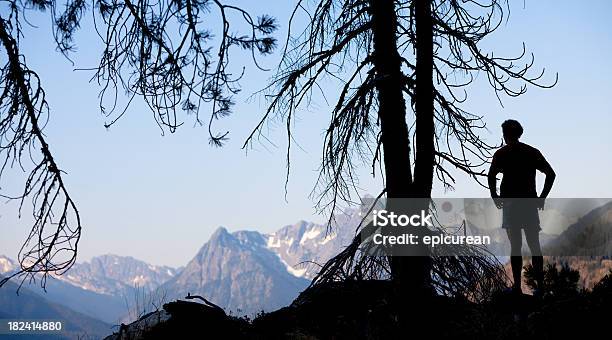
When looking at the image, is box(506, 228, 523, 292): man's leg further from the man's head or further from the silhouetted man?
the man's head

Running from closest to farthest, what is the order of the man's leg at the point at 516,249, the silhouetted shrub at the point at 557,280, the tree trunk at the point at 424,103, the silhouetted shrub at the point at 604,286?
the silhouetted shrub at the point at 604,286 < the silhouetted shrub at the point at 557,280 < the tree trunk at the point at 424,103 < the man's leg at the point at 516,249

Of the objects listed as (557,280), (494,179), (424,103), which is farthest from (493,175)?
(557,280)

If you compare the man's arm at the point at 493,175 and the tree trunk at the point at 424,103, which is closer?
the tree trunk at the point at 424,103

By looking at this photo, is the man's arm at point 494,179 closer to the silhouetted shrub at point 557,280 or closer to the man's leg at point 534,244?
the man's leg at point 534,244

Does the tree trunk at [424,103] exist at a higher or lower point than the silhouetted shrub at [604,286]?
higher

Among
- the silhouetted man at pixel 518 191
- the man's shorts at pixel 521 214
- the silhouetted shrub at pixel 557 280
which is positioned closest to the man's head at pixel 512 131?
the silhouetted man at pixel 518 191

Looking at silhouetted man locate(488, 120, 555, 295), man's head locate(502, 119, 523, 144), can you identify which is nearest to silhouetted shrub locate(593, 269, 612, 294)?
silhouetted man locate(488, 120, 555, 295)

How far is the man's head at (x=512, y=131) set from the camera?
31.6ft

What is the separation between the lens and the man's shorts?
31.0 ft

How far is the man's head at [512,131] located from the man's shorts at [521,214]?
810 millimetres

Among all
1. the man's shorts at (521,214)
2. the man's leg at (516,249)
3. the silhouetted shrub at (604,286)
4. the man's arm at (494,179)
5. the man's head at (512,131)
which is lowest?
the silhouetted shrub at (604,286)

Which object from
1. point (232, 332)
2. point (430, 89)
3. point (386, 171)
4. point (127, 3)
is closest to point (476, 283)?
point (386, 171)

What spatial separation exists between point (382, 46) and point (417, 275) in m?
2.94

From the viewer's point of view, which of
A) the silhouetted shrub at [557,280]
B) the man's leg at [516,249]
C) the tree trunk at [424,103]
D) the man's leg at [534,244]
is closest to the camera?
the silhouetted shrub at [557,280]
